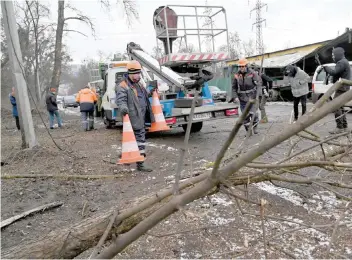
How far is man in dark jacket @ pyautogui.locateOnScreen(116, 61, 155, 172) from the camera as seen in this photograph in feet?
17.5

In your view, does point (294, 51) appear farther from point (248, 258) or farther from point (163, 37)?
point (248, 258)

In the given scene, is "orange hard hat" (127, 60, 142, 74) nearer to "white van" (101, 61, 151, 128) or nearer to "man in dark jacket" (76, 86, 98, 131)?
"white van" (101, 61, 151, 128)

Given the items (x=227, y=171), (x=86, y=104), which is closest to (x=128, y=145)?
(x=227, y=171)

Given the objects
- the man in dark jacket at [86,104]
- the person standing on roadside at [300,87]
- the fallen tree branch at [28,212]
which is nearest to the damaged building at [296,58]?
the person standing on roadside at [300,87]

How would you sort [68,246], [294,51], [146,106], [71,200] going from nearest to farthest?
[68,246] < [71,200] < [146,106] < [294,51]

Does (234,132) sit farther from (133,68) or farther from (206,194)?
(133,68)

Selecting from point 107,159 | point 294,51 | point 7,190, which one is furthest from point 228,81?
point 7,190

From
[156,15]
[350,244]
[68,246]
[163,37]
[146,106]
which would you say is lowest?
[350,244]

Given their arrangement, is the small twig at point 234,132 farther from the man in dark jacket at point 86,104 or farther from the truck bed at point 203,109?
the man in dark jacket at point 86,104

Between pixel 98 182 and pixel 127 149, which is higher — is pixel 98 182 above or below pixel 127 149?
below

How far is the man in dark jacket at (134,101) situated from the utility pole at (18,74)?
2.36 metres

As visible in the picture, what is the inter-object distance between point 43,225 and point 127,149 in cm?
191

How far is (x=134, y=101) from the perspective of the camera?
542 centimetres

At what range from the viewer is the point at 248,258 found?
2578 millimetres
